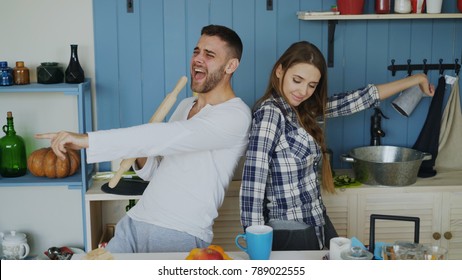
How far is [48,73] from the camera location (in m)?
3.05

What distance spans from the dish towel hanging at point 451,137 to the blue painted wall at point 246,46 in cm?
17

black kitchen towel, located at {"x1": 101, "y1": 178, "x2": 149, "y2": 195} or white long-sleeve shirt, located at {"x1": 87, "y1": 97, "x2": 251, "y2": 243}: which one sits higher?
white long-sleeve shirt, located at {"x1": 87, "y1": 97, "x2": 251, "y2": 243}

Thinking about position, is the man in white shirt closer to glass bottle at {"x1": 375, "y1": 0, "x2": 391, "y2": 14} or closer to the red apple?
the red apple

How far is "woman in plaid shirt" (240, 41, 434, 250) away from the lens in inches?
85.8

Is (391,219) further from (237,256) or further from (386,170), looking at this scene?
(386,170)

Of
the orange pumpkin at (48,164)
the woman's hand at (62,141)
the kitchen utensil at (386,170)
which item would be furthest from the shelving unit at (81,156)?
the kitchen utensil at (386,170)

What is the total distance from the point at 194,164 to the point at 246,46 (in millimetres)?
1230

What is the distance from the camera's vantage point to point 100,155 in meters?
1.94

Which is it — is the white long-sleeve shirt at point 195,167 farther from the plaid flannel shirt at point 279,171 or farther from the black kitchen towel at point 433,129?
the black kitchen towel at point 433,129

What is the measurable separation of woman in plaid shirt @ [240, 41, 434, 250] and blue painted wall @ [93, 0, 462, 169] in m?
0.87

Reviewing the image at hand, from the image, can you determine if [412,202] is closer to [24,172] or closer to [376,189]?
[376,189]

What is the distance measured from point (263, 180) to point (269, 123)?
0.19 meters

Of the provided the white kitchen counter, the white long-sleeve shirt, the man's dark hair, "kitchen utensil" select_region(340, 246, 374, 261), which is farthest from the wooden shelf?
"kitchen utensil" select_region(340, 246, 374, 261)

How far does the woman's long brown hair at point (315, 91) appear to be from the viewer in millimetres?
2334
